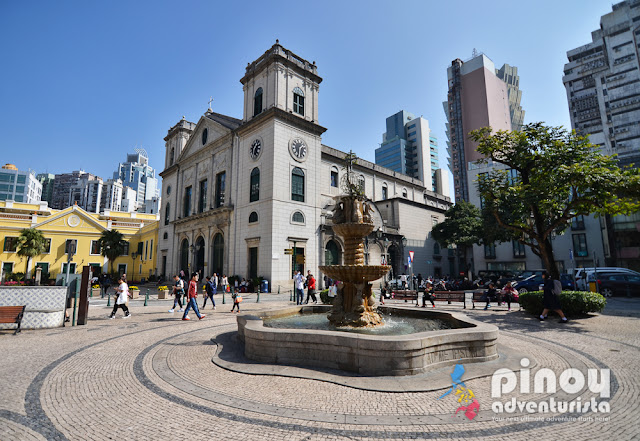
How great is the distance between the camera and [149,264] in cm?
4338

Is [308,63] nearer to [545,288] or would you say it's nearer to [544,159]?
[544,159]

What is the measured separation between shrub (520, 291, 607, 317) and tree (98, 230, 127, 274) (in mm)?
45045

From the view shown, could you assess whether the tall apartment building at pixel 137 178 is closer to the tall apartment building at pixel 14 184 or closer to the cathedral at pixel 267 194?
the tall apartment building at pixel 14 184

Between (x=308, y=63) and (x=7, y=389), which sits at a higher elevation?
(x=308, y=63)

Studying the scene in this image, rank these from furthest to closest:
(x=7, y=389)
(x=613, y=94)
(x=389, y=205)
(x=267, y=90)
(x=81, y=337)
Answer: (x=613, y=94) < (x=389, y=205) < (x=267, y=90) < (x=81, y=337) < (x=7, y=389)

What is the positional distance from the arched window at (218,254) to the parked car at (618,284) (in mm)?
28146

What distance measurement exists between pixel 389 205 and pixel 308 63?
1805 cm

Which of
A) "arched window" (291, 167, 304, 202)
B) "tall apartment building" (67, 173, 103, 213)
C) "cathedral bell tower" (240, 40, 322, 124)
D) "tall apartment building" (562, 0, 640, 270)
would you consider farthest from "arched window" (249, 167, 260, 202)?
"tall apartment building" (67, 173, 103, 213)

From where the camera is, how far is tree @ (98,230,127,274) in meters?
41.0

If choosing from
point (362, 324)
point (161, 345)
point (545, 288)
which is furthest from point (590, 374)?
point (161, 345)

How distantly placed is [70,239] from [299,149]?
34694 millimetres

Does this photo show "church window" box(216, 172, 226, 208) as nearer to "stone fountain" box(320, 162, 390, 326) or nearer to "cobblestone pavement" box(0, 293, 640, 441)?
"stone fountain" box(320, 162, 390, 326)

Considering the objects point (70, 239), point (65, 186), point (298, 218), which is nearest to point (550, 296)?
point (298, 218)
